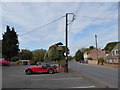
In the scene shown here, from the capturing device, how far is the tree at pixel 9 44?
146 ft

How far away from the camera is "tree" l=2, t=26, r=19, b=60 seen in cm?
4453

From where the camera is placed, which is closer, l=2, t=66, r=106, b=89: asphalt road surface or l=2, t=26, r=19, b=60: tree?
l=2, t=66, r=106, b=89: asphalt road surface

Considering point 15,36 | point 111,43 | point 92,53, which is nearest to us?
point 15,36

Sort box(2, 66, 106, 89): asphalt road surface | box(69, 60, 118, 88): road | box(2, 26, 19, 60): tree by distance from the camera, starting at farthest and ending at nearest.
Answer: box(2, 26, 19, 60): tree, box(69, 60, 118, 88): road, box(2, 66, 106, 89): asphalt road surface

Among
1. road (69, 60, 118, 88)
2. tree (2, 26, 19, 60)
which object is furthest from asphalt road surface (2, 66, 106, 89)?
tree (2, 26, 19, 60)

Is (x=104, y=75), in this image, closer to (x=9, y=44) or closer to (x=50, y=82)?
(x=50, y=82)

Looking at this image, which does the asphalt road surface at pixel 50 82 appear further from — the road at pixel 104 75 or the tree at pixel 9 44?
the tree at pixel 9 44

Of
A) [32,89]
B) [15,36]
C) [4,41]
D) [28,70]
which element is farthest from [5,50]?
[32,89]

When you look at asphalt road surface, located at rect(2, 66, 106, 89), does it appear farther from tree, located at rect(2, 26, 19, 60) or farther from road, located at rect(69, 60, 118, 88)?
tree, located at rect(2, 26, 19, 60)

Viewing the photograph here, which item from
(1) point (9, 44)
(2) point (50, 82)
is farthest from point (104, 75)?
(1) point (9, 44)

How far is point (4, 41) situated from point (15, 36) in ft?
13.3

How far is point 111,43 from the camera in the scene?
10469 centimetres

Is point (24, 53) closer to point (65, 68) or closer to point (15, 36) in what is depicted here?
point (15, 36)

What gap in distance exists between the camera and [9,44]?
45.1 meters
